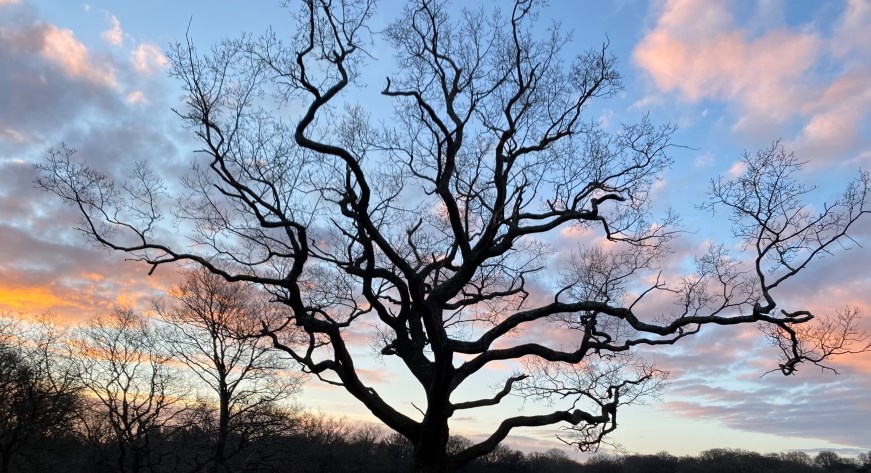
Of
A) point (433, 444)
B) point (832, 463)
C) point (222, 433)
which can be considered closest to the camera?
point (433, 444)

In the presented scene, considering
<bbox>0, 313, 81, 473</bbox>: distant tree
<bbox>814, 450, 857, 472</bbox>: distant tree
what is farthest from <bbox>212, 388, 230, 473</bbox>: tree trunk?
<bbox>814, 450, 857, 472</bbox>: distant tree

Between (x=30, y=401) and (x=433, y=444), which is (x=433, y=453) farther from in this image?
(x=30, y=401)

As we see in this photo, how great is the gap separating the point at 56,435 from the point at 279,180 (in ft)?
88.4

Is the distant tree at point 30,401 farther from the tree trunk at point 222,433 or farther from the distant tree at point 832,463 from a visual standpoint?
the distant tree at point 832,463

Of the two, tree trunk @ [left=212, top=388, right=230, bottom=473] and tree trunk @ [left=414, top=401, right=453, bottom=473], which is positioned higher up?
tree trunk @ [left=212, top=388, right=230, bottom=473]

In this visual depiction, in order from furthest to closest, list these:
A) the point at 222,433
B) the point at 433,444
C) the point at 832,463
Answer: the point at 832,463
the point at 222,433
the point at 433,444

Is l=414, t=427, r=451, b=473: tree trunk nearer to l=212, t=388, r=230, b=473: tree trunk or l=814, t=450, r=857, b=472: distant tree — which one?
l=212, t=388, r=230, b=473: tree trunk

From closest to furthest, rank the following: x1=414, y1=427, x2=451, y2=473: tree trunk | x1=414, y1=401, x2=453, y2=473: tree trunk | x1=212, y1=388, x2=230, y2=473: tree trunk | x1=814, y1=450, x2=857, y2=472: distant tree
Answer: x1=414, y1=401, x2=453, y2=473: tree trunk → x1=414, y1=427, x2=451, y2=473: tree trunk → x1=212, y1=388, x2=230, y2=473: tree trunk → x1=814, y1=450, x2=857, y2=472: distant tree

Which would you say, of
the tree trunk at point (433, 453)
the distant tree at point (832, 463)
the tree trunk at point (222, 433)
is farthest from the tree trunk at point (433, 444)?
the distant tree at point (832, 463)

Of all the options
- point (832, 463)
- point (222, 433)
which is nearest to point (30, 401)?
point (222, 433)

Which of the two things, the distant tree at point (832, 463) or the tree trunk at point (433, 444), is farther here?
the distant tree at point (832, 463)

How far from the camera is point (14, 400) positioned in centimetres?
2933

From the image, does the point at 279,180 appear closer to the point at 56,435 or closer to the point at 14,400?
the point at 14,400

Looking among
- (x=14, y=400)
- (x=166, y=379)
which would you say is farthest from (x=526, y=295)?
(x=14, y=400)
